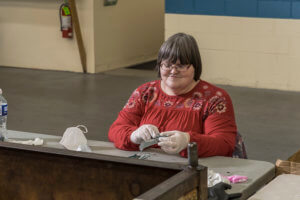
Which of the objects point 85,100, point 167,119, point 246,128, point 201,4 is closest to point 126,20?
point 201,4

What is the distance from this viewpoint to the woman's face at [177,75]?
304cm

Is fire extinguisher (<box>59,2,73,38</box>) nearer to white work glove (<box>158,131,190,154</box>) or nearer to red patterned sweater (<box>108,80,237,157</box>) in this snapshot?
red patterned sweater (<box>108,80,237,157</box>)

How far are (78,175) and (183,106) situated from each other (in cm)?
114

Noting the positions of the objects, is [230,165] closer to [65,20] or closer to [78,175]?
[78,175]

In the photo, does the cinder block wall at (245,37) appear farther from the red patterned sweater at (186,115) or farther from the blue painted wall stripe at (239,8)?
the red patterned sweater at (186,115)

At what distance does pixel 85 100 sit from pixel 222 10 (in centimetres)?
205

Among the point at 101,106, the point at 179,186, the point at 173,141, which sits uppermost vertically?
the point at 179,186

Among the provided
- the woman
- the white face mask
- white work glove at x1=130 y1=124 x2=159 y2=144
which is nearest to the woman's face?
the woman

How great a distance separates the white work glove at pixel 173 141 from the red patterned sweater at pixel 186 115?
0.12m

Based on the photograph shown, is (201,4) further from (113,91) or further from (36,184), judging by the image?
(36,184)

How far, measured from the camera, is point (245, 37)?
7859 millimetres

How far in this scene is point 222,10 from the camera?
7.96 m

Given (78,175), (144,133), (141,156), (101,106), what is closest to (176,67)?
(144,133)

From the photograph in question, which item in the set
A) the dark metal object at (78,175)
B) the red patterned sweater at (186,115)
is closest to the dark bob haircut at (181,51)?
the red patterned sweater at (186,115)
